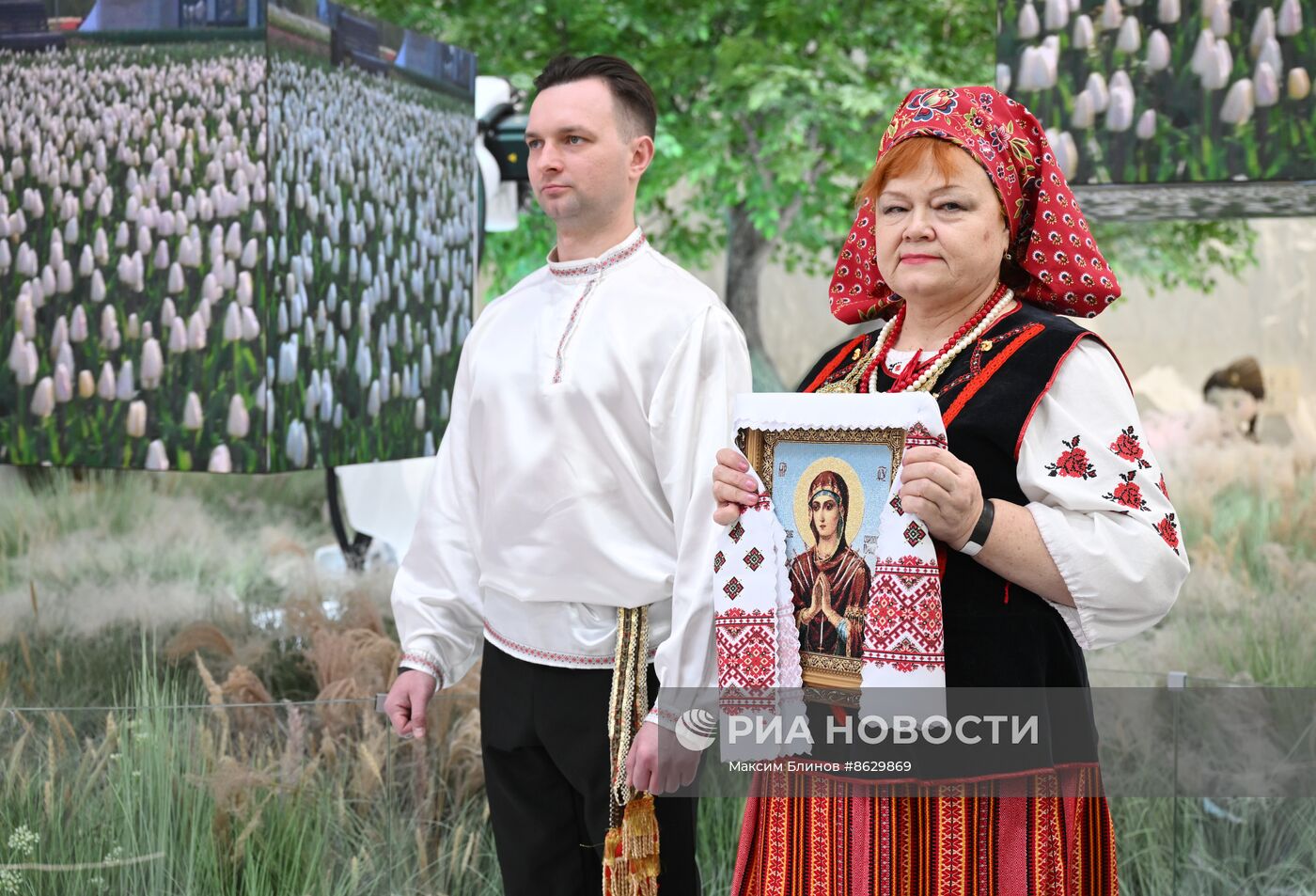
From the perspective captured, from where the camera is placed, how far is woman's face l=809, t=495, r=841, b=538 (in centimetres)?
161

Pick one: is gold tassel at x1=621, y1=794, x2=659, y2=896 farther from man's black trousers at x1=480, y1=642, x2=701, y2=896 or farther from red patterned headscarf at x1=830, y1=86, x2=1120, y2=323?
red patterned headscarf at x1=830, y1=86, x2=1120, y2=323

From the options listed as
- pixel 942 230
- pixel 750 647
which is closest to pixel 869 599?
pixel 750 647

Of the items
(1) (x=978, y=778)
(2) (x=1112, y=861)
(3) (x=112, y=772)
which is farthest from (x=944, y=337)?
(3) (x=112, y=772)

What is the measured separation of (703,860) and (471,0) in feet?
26.4

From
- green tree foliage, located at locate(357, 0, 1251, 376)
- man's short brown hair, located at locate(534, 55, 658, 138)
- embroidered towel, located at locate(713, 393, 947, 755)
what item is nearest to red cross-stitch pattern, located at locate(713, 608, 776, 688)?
embroidered towel, located at locate(713, 393, 947, 755)

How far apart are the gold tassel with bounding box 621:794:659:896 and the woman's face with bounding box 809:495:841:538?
71cm

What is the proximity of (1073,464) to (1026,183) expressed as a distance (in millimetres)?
370

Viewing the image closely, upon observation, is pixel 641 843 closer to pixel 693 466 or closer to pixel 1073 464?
pixel 693 466

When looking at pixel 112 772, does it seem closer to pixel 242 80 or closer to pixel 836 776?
pixel 242 80

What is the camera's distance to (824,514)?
1609 mm

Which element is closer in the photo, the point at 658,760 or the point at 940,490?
the point at 940,490

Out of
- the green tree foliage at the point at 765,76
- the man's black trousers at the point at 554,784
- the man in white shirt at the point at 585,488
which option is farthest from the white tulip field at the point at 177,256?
the green tree foliage at the point at 765,76

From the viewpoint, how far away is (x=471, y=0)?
9.95 m

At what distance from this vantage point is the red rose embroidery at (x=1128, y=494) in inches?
61.7
